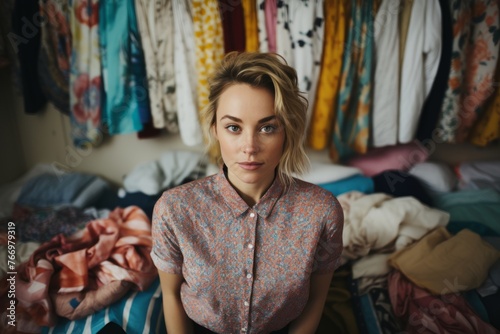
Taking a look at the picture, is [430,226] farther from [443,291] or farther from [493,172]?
[493,172]

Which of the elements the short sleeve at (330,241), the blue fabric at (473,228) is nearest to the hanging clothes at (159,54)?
the short sleeve at (330,241)

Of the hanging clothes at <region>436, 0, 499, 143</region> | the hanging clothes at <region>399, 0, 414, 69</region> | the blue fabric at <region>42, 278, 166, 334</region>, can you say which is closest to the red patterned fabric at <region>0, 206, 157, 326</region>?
the blue fabric at <region>42, 278, 166, 334</region>

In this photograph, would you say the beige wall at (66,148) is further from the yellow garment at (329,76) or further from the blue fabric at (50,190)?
the yellow garment at (329,76)

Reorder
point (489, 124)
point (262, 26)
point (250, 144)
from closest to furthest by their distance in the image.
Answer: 1. point (250, 144)
2. point (262, 26)
3. point (489, 124)

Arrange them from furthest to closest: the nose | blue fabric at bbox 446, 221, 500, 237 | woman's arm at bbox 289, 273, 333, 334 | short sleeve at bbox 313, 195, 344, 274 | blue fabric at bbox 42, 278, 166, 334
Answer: blue fabric at bbox 446, 221, 500, 237 → blue fabric at bbox 42, 278, 166, 334 → woman's arm at bbox 289, 273, 333, 334 → short sleeve at bbox 313, 195, 344, 274 → the nose

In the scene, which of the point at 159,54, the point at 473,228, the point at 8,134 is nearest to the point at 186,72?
the point at 159,54

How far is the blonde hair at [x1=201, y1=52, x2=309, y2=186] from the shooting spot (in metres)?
0.81

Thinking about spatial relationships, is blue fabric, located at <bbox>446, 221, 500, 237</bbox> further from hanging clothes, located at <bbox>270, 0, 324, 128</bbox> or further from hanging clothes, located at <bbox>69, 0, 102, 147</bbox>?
hanging clothes, located at <bbox>69, 0, 102, 147</bbox>

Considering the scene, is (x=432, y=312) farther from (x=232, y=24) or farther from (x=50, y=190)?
(x=50, y=190)

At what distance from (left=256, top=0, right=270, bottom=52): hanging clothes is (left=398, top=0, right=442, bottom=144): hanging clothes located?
685mm

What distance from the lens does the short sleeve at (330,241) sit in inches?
A: 36.3

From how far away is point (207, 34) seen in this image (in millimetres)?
1606

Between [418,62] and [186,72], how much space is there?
3.78ft

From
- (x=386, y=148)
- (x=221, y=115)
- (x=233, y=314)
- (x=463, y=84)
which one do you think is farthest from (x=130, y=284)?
(x=463, y=84)
